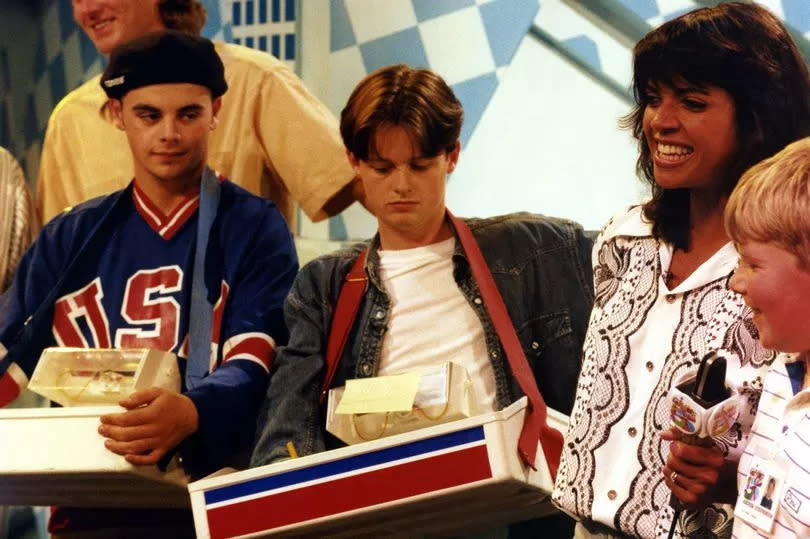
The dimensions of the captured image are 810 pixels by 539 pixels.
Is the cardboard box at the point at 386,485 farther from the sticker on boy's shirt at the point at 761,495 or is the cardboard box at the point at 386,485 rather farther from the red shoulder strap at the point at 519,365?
the sticker on boy's shirt at the point at 761,495

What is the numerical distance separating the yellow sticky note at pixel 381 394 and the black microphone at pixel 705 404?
49 cm

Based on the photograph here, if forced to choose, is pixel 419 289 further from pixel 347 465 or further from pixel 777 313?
pixel 777 313

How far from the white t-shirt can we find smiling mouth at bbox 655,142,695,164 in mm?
468

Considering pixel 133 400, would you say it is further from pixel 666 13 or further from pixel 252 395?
pixel 666 13

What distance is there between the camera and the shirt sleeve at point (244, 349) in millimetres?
2041

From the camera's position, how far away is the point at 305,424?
6.49ft

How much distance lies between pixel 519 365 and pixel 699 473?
53 centimetres

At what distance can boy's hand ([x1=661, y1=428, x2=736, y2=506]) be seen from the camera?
54.9 inches

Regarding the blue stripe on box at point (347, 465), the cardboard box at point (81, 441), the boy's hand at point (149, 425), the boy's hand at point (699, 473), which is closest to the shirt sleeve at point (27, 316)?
the cardboard box at point (81, 441)

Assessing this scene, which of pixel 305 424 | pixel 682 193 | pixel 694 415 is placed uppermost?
pixel 682 193

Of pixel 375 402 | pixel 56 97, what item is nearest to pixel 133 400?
pixel 375 402

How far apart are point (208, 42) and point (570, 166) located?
71 cm

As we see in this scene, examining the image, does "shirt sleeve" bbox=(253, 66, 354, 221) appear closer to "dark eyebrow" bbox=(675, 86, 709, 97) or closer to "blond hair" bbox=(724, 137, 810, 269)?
→ "dark eyebrow" bbox=(675, 86, 709, 97)

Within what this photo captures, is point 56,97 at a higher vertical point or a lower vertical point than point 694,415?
higher
